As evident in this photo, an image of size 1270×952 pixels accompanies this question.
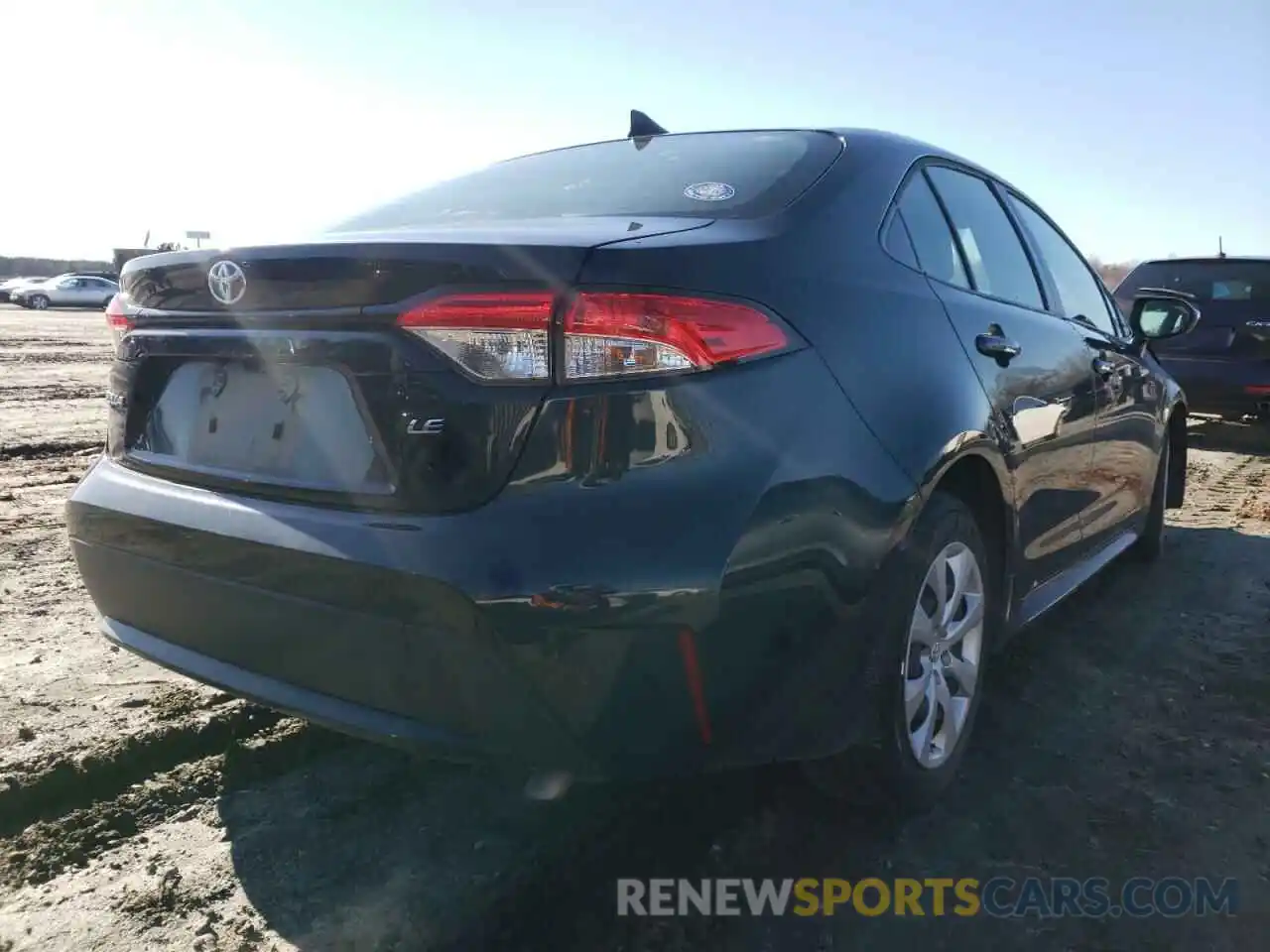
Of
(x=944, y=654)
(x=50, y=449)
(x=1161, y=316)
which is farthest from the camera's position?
(x=50, y=449)

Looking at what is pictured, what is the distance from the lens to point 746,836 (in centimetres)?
233

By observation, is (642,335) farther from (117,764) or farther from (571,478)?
(117,764)

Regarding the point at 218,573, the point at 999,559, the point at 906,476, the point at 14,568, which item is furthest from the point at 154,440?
the point at 14,568

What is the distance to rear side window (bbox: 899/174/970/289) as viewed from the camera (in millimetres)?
2539

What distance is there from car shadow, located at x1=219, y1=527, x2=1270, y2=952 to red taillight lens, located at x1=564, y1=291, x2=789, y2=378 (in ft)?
3.32

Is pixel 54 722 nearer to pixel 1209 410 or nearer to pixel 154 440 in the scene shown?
pixel 154 440

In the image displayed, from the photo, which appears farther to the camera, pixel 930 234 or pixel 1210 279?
pixel 1210 279

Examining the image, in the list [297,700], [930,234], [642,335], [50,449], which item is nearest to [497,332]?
[642,335]

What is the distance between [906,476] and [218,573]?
4.51 ft

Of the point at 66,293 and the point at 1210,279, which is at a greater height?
the point at 1210,279

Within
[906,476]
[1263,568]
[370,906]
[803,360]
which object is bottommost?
[1263,568]

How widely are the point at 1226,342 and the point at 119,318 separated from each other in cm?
835

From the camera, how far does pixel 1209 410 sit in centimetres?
840

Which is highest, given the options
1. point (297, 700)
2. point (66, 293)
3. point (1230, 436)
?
point (297, 700)
